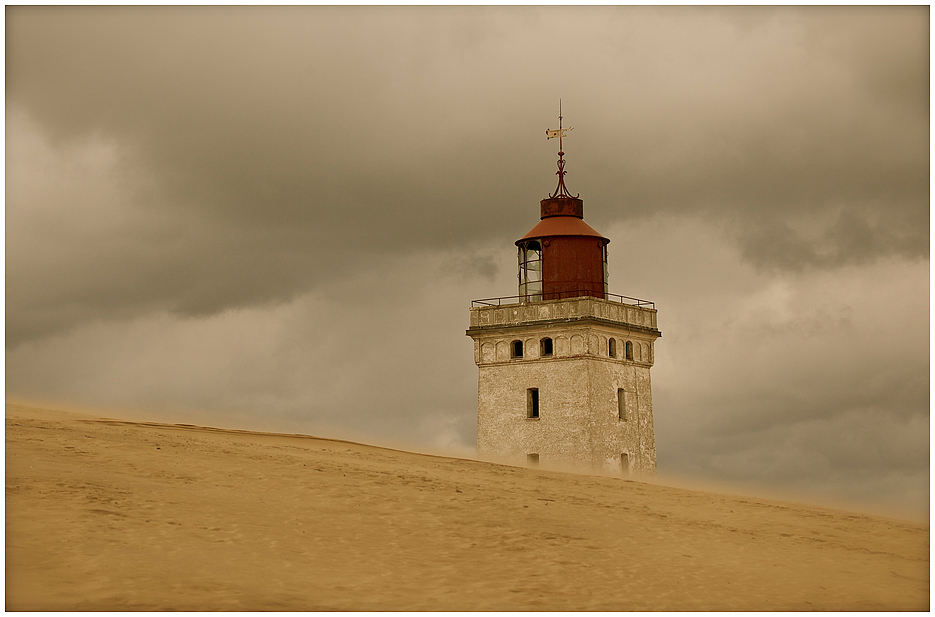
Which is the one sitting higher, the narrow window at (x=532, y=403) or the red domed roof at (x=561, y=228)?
the red domed roof at (x=561, y=228)

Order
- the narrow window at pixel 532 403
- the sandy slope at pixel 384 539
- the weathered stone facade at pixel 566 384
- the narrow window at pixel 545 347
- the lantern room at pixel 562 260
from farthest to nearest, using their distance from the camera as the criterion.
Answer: the lantern room at pixel 562 260 < the narrow window at pixel 545 347 < the narrow window at pixel 532 403 < the weathered stone facade at pixel 566 384 < the sandy slope at pixel 384 539

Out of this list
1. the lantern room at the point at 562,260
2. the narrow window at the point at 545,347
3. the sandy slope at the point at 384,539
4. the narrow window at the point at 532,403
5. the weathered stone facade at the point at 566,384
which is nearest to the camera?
the sandy slope at the point at 384,539

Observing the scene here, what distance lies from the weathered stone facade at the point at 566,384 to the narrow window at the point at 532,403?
0.14 ft

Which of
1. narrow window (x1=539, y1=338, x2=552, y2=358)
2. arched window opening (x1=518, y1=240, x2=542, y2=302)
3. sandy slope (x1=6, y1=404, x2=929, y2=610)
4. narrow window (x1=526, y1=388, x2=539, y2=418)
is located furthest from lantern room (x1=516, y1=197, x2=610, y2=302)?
sandy slope (x1=6, y1=404, x2=929, y2=610)

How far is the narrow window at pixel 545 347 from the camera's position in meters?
46.9

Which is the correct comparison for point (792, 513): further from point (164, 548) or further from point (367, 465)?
point (164, 548)

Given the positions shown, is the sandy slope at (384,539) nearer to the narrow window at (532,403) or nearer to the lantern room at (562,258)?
the narrow window at (532,403)

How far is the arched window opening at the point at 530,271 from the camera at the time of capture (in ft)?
160

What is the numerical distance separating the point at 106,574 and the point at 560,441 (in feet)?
95.1

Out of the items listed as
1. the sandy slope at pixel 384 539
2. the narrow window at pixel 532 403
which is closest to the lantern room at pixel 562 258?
the narrow window at pixel 532 403

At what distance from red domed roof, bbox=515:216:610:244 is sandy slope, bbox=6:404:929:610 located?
684 inches

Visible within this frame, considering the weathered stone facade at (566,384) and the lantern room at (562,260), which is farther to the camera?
the lantern room at (562,260)

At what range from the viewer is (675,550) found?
24.3m

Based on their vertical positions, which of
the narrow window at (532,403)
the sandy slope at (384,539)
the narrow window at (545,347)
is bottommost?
the sandy slope at (384,539)
